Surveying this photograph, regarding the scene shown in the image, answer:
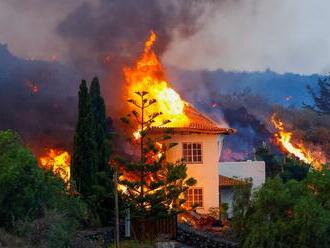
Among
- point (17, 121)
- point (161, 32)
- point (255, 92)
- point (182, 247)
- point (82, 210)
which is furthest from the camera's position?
point (255, 92)

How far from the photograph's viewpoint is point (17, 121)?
129 ft

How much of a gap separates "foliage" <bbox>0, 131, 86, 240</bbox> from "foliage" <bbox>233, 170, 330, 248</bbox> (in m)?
6.28

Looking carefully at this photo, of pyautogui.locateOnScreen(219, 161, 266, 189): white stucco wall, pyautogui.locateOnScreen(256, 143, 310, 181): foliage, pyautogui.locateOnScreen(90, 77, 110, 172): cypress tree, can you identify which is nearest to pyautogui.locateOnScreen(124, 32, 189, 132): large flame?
pyautogui.locateOnScreen(90, 77, 110, 172): cypress tree

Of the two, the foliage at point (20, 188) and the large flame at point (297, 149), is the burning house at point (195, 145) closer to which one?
the foliage at point (20, 188)

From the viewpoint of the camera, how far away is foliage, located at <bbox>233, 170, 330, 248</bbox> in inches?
822

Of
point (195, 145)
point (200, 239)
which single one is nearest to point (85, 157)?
point (200, 239)

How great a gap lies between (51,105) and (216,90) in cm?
2272

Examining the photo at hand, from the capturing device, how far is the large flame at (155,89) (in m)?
32.8

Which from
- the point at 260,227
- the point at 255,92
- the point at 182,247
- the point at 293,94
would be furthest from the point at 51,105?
the point at 293,94

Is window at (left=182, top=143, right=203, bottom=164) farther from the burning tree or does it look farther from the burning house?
the burning tree

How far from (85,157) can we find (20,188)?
634 centimetres

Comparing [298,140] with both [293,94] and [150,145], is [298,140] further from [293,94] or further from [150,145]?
[150,145]

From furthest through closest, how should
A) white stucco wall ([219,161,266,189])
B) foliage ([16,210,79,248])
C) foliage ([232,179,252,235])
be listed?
white stucco wall ([219,161,266,189]), foliage ([232,179,252,235]), foliage ([16,210,79,248])

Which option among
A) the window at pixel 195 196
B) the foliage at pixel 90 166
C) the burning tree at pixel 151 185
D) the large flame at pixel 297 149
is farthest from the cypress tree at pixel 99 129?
the large flame at pixel 297 149
